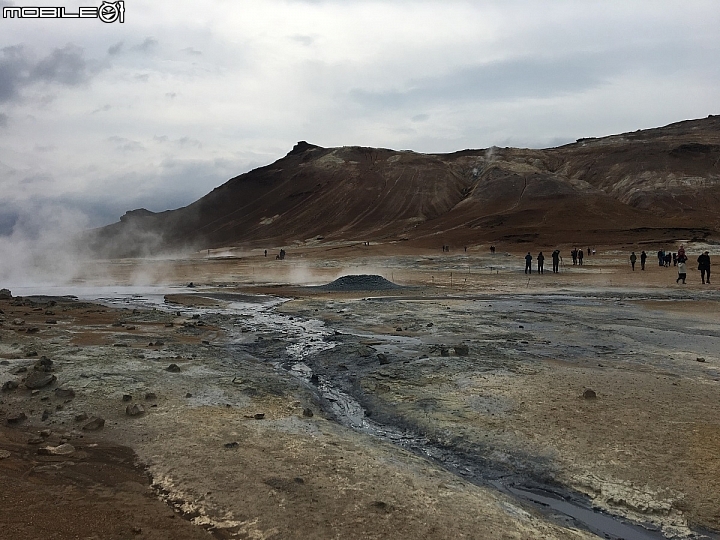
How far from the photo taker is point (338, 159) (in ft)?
400

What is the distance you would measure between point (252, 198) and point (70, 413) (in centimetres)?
11208

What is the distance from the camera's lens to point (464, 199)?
99.6 m

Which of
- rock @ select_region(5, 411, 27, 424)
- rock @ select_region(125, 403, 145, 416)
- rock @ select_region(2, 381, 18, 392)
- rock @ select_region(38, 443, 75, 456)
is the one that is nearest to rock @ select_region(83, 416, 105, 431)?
rock @ select_region(125, 403, 145, 416)

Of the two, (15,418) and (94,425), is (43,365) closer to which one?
(15,418)

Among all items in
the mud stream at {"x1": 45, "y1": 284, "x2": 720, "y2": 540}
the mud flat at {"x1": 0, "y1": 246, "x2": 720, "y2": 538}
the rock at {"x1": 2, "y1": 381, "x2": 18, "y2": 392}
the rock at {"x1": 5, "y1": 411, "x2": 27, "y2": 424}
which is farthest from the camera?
the rock at {"x1": 2, "y1": 381, "x2": 18, "y2": 392}

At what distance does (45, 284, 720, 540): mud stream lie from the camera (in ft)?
19.6

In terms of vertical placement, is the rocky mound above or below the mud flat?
above

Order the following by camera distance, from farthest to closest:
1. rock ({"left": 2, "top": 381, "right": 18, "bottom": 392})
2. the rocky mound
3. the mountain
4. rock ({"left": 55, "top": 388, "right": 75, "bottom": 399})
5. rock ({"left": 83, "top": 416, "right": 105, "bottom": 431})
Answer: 1. the mountain
2. the rocky mound
3. rock ({"left": 2, "top": 381, "right": 18, "bottom": 392})
4. rock ({"left": 55, "top": 388, "right": 75, "bottom": 399})
5. rock ({"left": 83, "top": 416, "right": 105, "bottom": 431})

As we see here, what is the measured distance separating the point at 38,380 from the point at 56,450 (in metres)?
3.14

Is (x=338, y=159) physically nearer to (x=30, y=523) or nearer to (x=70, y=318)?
(x=70, y=318)

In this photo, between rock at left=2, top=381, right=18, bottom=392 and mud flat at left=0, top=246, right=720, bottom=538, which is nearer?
mud flat at left=0, top=246, right=720, bottom=538

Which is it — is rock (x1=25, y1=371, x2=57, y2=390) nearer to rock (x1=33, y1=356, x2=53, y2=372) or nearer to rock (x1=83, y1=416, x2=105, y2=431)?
rock (x1=33, y1=356, x2=53, y2=372)

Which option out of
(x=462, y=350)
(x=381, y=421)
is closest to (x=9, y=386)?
(x=381, y=421)

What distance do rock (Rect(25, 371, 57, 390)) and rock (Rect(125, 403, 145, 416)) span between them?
1.93 meters
